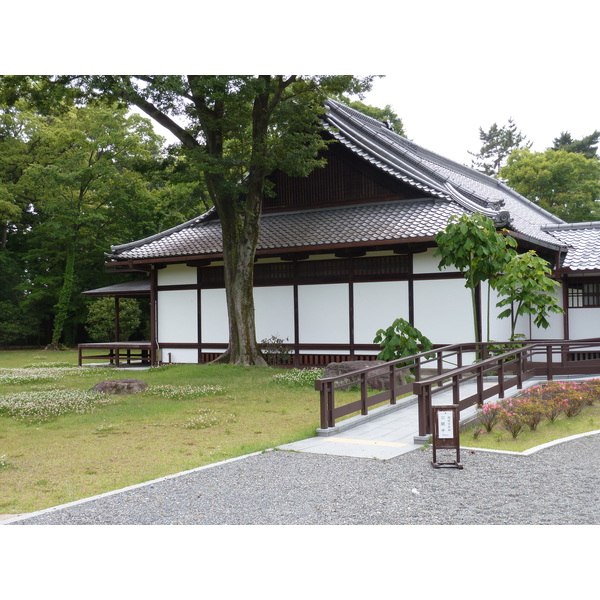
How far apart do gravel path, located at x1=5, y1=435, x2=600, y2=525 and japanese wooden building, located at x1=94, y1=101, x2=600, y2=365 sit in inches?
373

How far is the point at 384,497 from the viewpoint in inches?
247

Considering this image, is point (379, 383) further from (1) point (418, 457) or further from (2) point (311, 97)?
(2) point (311, 97)

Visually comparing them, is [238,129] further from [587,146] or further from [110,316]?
[587,146]

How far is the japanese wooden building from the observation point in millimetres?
17406

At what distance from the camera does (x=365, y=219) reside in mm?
18672

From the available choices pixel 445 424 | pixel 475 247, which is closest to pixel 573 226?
pixel 475 247

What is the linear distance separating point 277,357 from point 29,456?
1151 centimetres

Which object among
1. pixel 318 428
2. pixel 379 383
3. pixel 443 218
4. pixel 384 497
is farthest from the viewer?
pixel 443 218

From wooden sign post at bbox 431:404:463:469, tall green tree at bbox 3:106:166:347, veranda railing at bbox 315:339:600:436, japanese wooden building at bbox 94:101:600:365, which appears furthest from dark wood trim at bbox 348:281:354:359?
tall green tree at bbox 3:106:166:347

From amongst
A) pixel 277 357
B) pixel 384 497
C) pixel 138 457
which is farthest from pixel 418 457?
pixel 277 357

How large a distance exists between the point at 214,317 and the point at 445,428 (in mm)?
14213

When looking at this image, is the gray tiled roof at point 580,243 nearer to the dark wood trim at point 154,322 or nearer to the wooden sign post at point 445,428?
the wooden sign post at point 445,428

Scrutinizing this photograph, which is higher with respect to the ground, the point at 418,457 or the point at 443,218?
the point at 443,218

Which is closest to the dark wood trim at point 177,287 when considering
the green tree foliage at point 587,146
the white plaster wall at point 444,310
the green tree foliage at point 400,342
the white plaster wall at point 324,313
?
the white plaster wall at point 324,313
